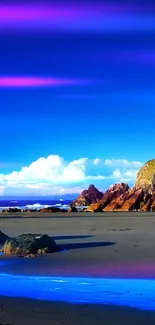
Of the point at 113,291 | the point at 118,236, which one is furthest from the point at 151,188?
the point at 113,291

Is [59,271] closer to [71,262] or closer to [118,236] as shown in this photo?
[71,262]

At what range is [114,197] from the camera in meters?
65.0

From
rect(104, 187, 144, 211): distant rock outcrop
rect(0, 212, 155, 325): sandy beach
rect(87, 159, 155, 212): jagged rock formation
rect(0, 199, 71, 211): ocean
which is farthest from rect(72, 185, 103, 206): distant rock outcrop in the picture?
rect(0, 212, 155, 325): sandy beach

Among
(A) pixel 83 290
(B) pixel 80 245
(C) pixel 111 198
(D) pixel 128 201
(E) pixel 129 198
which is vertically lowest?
(A) pixel 83 290

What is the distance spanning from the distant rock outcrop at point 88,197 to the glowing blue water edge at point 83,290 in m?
82.6

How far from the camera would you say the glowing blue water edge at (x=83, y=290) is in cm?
842

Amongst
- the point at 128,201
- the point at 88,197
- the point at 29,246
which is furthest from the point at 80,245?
the point at 88,197

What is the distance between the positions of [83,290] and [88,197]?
87.1 metres

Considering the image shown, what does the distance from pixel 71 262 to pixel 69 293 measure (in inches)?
165

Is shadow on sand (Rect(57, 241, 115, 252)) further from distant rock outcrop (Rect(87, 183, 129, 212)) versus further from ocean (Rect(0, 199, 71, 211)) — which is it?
ocean (Rect(0, 199, 71, 211))

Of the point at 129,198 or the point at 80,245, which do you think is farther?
the point at 129,198

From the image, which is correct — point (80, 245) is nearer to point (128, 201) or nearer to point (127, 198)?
point (128, 201)

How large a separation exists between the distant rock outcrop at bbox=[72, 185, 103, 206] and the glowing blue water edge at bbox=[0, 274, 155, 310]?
82.6 meters

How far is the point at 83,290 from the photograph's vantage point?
9.37 meters
